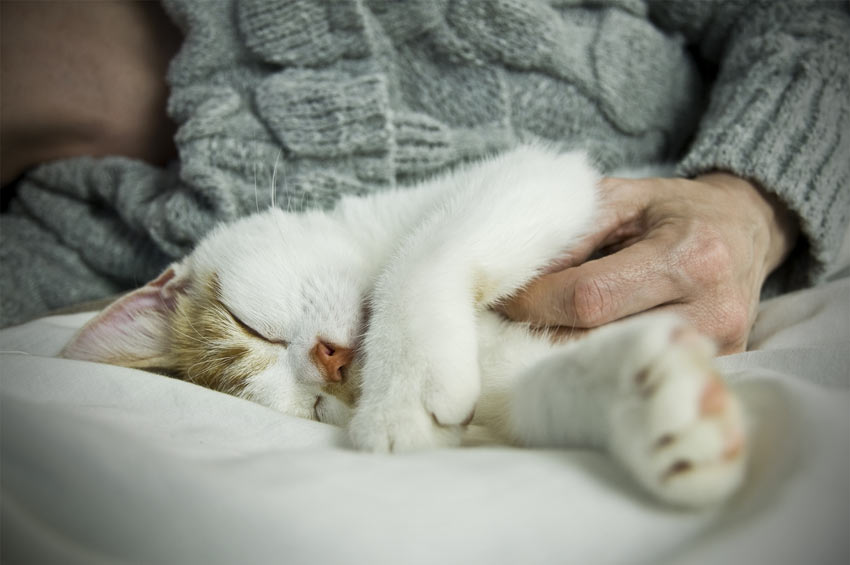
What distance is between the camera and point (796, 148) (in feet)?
3.07

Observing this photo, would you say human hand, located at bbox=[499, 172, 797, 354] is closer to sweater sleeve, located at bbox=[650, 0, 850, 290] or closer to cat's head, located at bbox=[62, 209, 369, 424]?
sweater sleeve, located at bbox=[650, 0, 850, 290]

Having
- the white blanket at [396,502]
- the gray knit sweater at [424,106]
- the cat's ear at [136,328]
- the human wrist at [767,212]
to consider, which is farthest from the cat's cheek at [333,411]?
the human wrist at [767,212]

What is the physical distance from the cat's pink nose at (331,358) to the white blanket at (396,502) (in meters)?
0.23

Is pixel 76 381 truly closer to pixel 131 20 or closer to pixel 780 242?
Result: pixel 131 20

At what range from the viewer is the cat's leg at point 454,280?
0.53 meters

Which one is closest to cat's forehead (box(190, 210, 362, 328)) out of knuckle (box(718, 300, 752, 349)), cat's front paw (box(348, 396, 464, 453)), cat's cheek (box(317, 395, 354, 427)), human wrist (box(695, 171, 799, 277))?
cat's cheek (box(317, 395, 354, 427))

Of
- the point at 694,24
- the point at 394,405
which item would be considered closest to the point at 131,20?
the point at 394,405

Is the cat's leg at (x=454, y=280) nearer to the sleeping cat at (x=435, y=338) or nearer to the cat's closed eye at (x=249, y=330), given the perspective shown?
the sleeping cat at (x=435, y=338)

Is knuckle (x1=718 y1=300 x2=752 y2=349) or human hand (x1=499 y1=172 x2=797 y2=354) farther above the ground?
human hand (x1=499 y1=172 x2=797 y2=354)

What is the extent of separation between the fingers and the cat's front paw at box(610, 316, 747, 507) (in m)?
0.30

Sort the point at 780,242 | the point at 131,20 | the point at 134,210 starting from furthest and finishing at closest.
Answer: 1. the point at 131,20
2. the point at 134,210
3. the point at 780,242

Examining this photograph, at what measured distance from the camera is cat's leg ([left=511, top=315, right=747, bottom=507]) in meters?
0.35

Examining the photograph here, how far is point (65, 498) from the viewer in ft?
1.16

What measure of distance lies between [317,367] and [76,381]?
30 centimetres
